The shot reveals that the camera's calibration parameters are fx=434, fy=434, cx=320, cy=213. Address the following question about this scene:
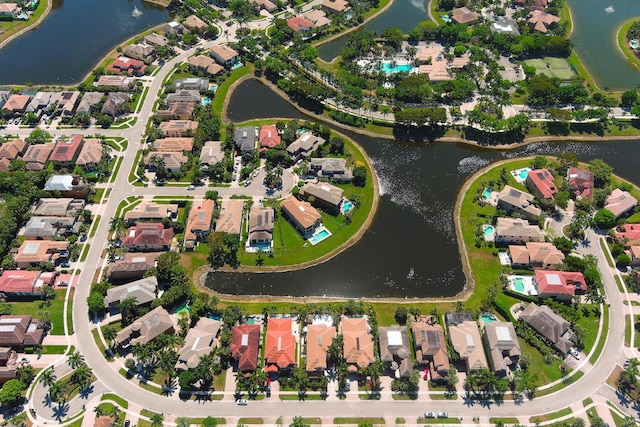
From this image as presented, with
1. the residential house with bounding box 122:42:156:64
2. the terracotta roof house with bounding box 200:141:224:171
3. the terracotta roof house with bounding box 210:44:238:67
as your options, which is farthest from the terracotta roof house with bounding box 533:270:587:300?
the residential house with bounding box 122:42:156:64

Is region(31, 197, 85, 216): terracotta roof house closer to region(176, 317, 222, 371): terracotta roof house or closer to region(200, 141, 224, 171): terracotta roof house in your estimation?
region(200, 141, 224, 171): terracotta roof house

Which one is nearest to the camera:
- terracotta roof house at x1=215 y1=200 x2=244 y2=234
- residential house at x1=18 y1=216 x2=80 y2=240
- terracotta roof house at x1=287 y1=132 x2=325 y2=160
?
residential house at x1=18 y1=216 x2=80 y2=240

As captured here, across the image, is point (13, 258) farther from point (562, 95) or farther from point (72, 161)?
point (562, 95)

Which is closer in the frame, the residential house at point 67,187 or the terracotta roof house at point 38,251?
the terracotta roof house at point 38,251

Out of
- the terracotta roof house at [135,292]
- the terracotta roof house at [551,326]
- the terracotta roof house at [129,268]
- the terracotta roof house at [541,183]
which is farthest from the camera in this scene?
the terracotta roof house at [541,183]

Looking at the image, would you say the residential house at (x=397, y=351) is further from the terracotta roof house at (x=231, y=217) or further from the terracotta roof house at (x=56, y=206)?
the terracotta roof house at (x=56, y=206)

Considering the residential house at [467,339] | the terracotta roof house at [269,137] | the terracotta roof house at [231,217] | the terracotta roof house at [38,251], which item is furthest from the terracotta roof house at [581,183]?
the terracotta roof house at [38,251]
